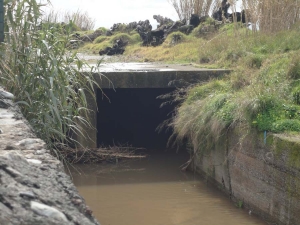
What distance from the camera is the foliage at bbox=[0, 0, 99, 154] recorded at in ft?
16.4

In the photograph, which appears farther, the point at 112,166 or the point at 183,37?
the point at 183,37

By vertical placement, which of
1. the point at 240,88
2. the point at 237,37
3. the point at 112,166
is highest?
the point at 237,37

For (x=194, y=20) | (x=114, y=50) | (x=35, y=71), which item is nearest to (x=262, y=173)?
(x=35, y=71)

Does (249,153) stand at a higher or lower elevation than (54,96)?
lower

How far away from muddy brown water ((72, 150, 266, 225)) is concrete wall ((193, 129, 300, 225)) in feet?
0.72

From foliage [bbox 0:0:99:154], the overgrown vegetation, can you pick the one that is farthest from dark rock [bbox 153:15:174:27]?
foliage [bbox 0:0:99:154]

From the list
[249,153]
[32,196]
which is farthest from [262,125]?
[32,196]

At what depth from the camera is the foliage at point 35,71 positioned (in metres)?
5.01

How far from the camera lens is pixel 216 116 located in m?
7.71

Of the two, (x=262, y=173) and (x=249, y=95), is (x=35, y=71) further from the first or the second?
(x=249, y=95)

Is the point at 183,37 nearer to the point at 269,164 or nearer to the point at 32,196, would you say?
the point at 269,164

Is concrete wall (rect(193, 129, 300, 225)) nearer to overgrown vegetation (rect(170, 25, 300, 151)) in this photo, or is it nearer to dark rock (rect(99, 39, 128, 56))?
overgrown vegetation (rect(170, 25, 300, 151))

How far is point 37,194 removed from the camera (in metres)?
2.06

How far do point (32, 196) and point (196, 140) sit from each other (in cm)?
643
